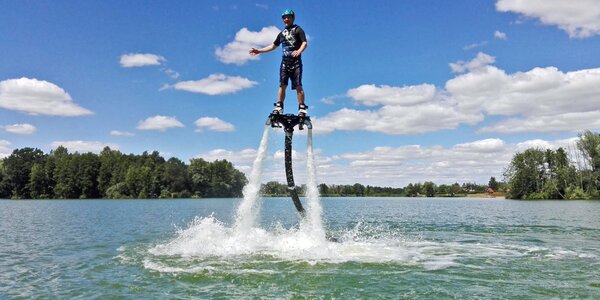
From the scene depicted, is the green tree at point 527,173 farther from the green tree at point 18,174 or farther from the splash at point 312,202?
the green tree at point 18,174

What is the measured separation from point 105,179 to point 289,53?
480ft

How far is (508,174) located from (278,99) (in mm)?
128927

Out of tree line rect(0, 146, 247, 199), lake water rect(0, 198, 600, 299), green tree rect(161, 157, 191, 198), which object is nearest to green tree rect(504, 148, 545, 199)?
tree line rect(0, 146, 247, 199)

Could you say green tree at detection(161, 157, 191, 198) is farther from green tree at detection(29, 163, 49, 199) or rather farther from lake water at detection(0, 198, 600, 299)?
lake water at detection(0, 198, 600, 299)

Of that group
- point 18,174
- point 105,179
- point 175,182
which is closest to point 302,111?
point 175,182

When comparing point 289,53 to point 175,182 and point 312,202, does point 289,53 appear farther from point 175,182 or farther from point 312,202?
point 175,182

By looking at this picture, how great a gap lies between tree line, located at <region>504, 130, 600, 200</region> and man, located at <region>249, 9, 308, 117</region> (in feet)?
372

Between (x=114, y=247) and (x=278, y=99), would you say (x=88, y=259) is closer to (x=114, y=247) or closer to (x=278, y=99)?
(x=114, y=247)

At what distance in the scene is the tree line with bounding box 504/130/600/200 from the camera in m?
110

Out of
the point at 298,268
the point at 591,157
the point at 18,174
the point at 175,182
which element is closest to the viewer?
the point at 298,268

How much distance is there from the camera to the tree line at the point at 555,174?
109688 mm

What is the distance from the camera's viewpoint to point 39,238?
2534 centimetres

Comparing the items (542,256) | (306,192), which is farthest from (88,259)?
(542,256)

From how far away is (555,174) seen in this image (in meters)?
121
